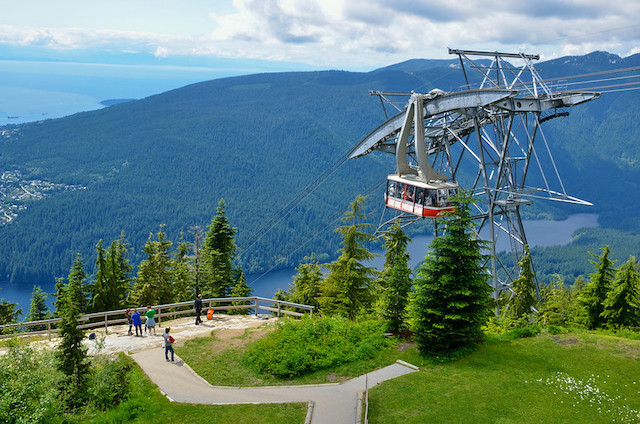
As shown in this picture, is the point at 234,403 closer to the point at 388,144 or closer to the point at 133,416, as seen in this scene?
the point at 133,416

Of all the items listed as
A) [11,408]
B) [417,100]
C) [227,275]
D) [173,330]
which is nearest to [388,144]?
[417,100]

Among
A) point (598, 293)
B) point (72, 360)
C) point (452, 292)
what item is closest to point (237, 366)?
point (72, 360)

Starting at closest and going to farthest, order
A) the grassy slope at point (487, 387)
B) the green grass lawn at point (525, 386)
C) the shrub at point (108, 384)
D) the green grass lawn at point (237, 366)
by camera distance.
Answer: the green grass lawn at point (525, 386) < the grassy slope at point (487, 387) < the shrub at point (108, 384) < the green grass lawn at point (237, 366)

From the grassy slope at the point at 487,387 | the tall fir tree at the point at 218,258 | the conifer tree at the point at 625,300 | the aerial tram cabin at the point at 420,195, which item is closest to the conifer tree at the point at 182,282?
the tall fir tree at the point at 218,258

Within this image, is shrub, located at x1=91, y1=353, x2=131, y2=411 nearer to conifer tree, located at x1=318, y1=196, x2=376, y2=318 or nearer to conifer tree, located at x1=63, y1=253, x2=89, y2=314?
conifer tree, located at x1=318, y1=196, x2=376, y2=318

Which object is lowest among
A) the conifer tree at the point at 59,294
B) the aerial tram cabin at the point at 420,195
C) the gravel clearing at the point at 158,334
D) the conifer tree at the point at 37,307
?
the conifer tree at the point at 37,307

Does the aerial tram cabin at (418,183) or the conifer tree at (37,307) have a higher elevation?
the aerial tram cabin at (418,183)

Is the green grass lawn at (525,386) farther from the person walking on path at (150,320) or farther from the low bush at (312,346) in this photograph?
the person walking on path at (150,320)
